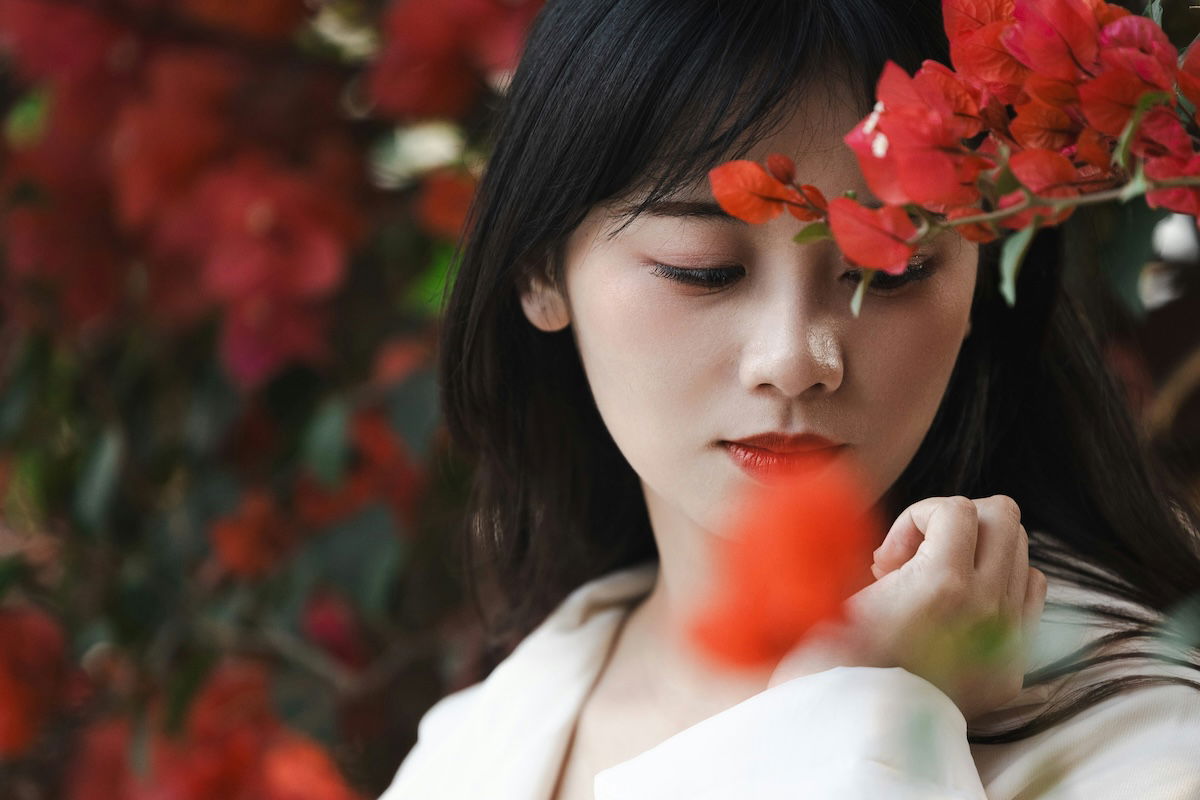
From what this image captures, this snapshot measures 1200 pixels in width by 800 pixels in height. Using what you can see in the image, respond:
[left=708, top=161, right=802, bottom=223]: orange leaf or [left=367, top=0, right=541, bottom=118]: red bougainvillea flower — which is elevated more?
[left=367, top=0, right=541, bottom=118]: red bougainvillea flower

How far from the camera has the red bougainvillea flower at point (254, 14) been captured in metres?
1.18

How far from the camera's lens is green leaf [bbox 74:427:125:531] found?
1215 mm

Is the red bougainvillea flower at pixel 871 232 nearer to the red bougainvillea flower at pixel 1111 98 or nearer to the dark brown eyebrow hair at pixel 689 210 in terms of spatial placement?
the red bougainvillea flower at pixel 1111 98

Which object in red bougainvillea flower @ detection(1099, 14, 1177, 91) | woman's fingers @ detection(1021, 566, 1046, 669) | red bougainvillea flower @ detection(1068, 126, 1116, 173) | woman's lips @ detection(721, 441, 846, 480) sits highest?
red bougainvillea flower @ detection(1099, 14, 1177, 91)

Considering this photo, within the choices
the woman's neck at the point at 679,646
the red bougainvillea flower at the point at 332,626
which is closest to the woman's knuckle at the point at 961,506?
the woman's neck at the point at 679,646

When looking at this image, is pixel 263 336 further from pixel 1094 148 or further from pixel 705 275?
pixel 1094 148

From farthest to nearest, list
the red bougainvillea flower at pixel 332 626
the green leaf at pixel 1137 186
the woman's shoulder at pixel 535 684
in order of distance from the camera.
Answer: the red bougainvillea flower at pixel 332 626
the woman's shoulder at pixel 535 684
the green leaf at pixel 1137 186

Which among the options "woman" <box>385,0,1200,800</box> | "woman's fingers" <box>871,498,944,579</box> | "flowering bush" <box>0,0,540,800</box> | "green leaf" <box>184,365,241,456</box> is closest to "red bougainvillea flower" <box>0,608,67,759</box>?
"flowering bush" <box>0,0,540,800</box>

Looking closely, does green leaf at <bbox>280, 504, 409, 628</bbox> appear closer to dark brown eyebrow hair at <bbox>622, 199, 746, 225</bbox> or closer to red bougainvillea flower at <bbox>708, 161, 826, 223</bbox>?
dark brown eyebrow hair at <bbox>622, 199, 746, 225</bbox>

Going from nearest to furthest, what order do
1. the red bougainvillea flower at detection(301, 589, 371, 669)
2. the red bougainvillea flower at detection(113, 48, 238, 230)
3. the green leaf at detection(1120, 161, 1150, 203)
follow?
1. the green leaf at detection(1120, 161, 1150, 203)
2. the red bougainvillea flower at detection(113, 48, 238, 230)
3. the red bougainvillea flower at detection(301, 589, 371, 669)

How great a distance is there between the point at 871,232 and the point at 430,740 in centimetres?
66

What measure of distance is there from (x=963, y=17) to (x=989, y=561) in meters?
0.22

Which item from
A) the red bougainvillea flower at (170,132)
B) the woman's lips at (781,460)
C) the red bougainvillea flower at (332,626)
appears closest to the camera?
the woman's lips at (781,460)

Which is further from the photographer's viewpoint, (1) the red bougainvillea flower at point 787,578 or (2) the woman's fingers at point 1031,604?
(2) the woman's fingers at point 1031,604
